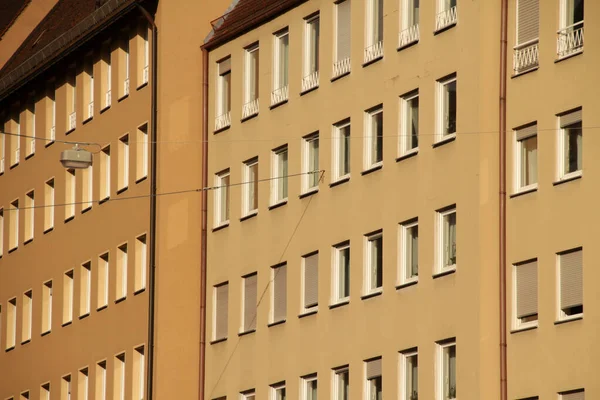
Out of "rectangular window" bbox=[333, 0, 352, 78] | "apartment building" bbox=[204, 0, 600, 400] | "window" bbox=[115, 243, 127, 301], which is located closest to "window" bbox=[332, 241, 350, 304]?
"apartment building" bbox=[204, 0, 600, 400]

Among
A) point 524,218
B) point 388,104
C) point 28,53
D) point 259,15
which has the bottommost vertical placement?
point 524,218

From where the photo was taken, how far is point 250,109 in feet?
174

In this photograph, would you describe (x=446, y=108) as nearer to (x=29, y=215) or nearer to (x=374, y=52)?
(x=374, y=52)

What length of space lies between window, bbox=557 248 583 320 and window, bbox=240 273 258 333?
12225mm

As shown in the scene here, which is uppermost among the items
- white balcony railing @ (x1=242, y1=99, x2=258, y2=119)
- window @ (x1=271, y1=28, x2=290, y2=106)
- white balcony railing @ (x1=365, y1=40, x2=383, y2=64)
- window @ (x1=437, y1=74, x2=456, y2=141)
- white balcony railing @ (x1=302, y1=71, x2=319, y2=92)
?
window @ (x1=271, y1=28, x2=290, y2=106)

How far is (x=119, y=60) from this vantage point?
193 ft

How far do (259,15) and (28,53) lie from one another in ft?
61.6

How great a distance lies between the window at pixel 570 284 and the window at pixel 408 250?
5086mm

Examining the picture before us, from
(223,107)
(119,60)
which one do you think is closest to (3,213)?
(119,60)

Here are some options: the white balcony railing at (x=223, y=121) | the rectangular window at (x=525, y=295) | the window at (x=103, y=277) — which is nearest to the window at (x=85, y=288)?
the window at (x=103, y=277)

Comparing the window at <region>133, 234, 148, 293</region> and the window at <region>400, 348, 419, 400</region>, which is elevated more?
the window at <region>133, 234, 148, 293</region>

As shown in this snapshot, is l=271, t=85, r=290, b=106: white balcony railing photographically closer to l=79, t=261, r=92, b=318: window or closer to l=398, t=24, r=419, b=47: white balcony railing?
l=398, t=24, r=419, b=47: white balcony railing

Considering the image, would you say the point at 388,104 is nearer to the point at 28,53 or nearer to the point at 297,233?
the point at 297,233

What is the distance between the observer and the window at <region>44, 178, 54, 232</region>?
63075 millimetres
